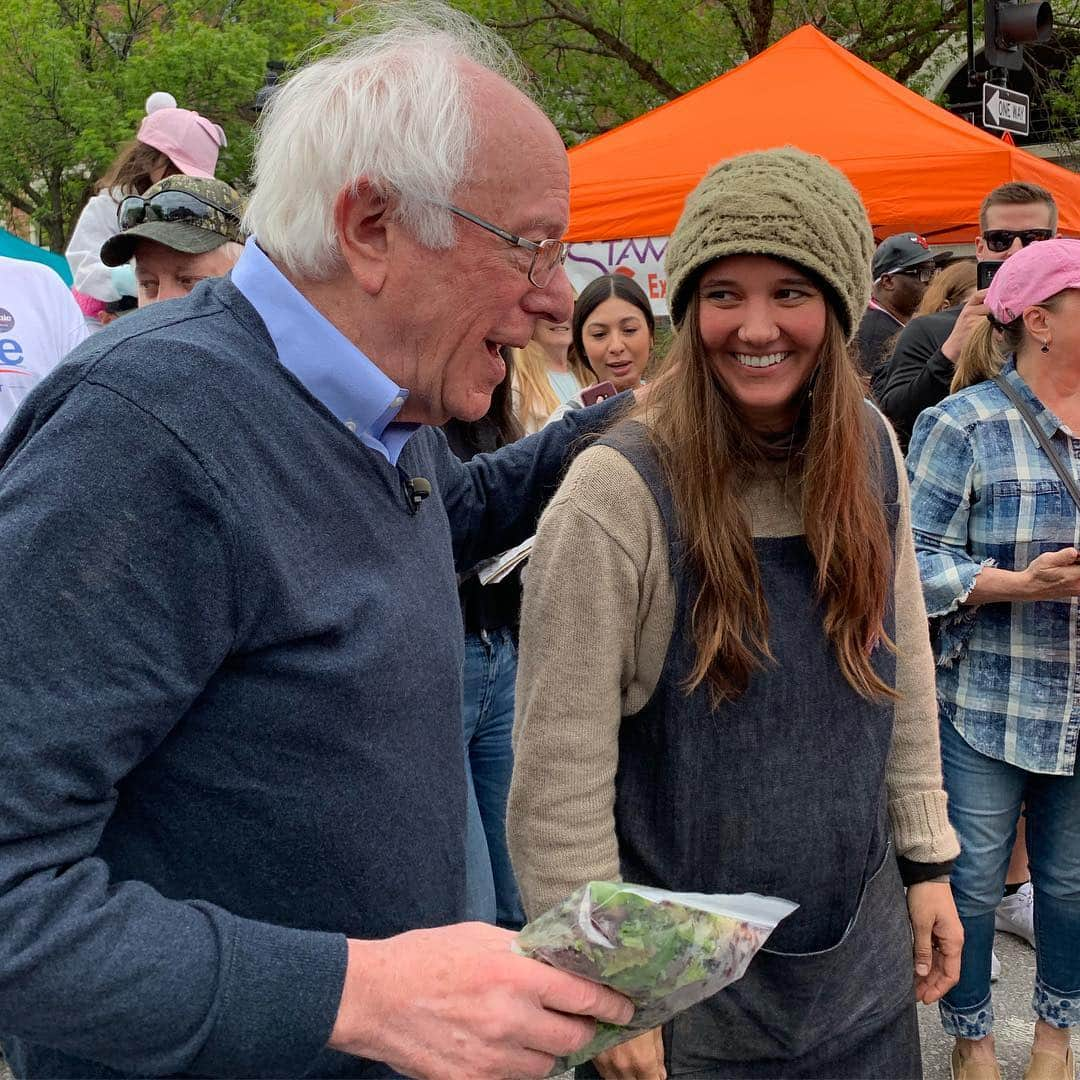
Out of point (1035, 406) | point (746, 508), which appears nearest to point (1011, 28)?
point (1035, 406)

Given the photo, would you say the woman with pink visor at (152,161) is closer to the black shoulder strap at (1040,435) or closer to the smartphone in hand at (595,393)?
the smartphone in hand at (595,393)

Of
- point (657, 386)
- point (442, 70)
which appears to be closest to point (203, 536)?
point (442, 70)

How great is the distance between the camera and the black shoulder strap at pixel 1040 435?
2.94 metres

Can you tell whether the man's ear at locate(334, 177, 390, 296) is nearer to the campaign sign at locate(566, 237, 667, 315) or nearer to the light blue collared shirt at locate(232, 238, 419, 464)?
the light blue collared shirt at locate(232, 238, 419, 464)

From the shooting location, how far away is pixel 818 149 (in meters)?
6.95

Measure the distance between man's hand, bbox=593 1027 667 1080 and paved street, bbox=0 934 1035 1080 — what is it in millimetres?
1678

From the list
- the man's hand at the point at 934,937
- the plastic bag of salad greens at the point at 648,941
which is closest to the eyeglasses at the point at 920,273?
the man's hand at the point at 934,937

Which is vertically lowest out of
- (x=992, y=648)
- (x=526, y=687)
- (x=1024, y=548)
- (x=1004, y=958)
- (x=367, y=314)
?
(x=1004, y=958)

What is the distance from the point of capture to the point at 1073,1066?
3184 millimetres

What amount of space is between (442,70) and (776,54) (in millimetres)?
7085

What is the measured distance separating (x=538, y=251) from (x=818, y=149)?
602 cm

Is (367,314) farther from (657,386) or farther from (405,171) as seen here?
(657,386)

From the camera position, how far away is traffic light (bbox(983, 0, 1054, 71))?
7641 mm

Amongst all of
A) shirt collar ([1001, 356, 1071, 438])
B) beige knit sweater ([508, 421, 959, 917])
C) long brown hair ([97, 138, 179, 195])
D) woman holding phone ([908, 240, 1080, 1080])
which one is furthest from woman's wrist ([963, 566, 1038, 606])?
long brown hair ([97, 138, 179, 195])
